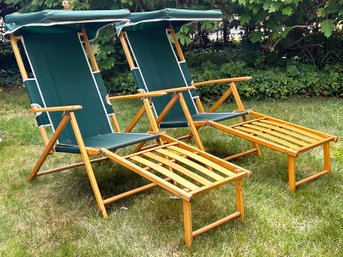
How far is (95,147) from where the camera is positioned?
294 cm

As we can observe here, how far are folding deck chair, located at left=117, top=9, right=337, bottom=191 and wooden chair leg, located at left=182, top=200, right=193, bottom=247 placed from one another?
1.06 m

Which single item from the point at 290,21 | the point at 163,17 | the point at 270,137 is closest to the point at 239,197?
the point at 270,137

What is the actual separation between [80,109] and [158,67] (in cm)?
129

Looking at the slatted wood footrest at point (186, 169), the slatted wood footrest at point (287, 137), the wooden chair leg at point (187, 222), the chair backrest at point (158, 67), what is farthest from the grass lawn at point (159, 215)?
the chair backrest at point (158, 67)

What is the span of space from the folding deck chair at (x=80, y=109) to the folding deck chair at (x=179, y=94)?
0.36 m

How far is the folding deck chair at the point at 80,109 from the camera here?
9.29 ft

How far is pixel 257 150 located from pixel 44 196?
74.2 inches

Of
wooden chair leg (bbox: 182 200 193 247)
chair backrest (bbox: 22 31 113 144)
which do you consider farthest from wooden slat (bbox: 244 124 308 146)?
wooden chair leg (bbox: 182 200 193 247)

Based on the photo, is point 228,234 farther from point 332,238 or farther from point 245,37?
point 245,37

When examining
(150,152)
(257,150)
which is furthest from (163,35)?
(150,152)

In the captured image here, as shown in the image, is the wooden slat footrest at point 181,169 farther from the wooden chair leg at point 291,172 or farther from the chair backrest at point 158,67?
the chair backrest at point 158,67

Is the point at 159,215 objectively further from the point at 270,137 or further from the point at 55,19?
the point at 55,19

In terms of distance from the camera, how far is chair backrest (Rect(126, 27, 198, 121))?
162 inches

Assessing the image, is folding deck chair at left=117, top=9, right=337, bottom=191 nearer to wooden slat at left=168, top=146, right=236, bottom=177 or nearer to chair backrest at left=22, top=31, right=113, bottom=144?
chair backrest at left=22, top=31, right=113, bottom=144
